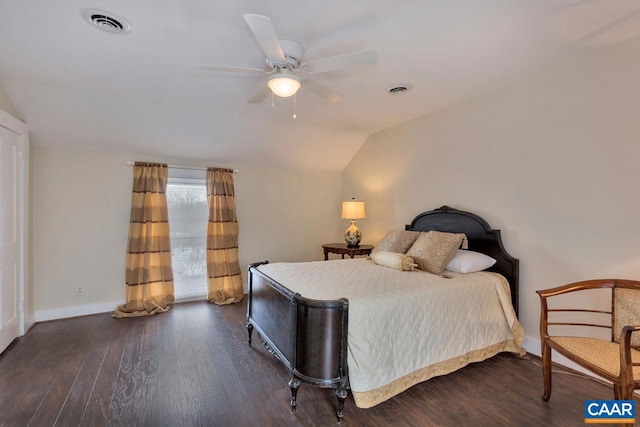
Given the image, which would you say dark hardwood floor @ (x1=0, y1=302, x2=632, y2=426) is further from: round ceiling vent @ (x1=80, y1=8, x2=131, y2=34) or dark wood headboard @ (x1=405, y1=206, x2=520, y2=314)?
round ceiling vent @ (x1=80, y1=8, x2=131, y2=34)

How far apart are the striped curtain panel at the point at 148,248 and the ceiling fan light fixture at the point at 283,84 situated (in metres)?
2.65

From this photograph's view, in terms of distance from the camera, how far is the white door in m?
2.79

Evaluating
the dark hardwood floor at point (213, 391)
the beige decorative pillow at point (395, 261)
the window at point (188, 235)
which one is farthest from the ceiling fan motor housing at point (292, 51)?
the window at point (188, 235)

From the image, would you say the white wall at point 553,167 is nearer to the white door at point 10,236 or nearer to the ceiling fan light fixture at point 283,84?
the ceiling fan light fixture at point 283,84

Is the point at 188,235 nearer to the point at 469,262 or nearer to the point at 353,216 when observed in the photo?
the point at 353,216

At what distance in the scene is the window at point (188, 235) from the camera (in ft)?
14.2

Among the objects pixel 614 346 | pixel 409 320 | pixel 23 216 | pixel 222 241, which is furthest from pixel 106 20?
pixel 614 346

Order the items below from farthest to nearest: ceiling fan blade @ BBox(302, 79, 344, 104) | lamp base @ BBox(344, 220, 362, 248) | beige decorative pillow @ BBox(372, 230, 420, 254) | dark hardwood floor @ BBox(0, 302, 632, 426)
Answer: lamp base @ BBox(344, 220, 362, 248)
beige decorative pillow @ BBox(372, 230, 420, 254)
ceiling fan blade @ BBox(302, 79, 344, 104)
dark hardwood floor @ BBox(0, 302, 632, 426)

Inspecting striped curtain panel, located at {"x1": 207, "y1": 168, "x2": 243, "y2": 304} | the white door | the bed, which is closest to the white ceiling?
the white door

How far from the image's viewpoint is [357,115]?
12.3ft

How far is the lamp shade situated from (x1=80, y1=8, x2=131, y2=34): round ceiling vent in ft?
10.6

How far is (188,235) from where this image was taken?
4.43m

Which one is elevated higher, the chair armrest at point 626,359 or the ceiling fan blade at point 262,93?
the ceiling fan blade at point 262,93

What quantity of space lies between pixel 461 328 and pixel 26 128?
463 cm
